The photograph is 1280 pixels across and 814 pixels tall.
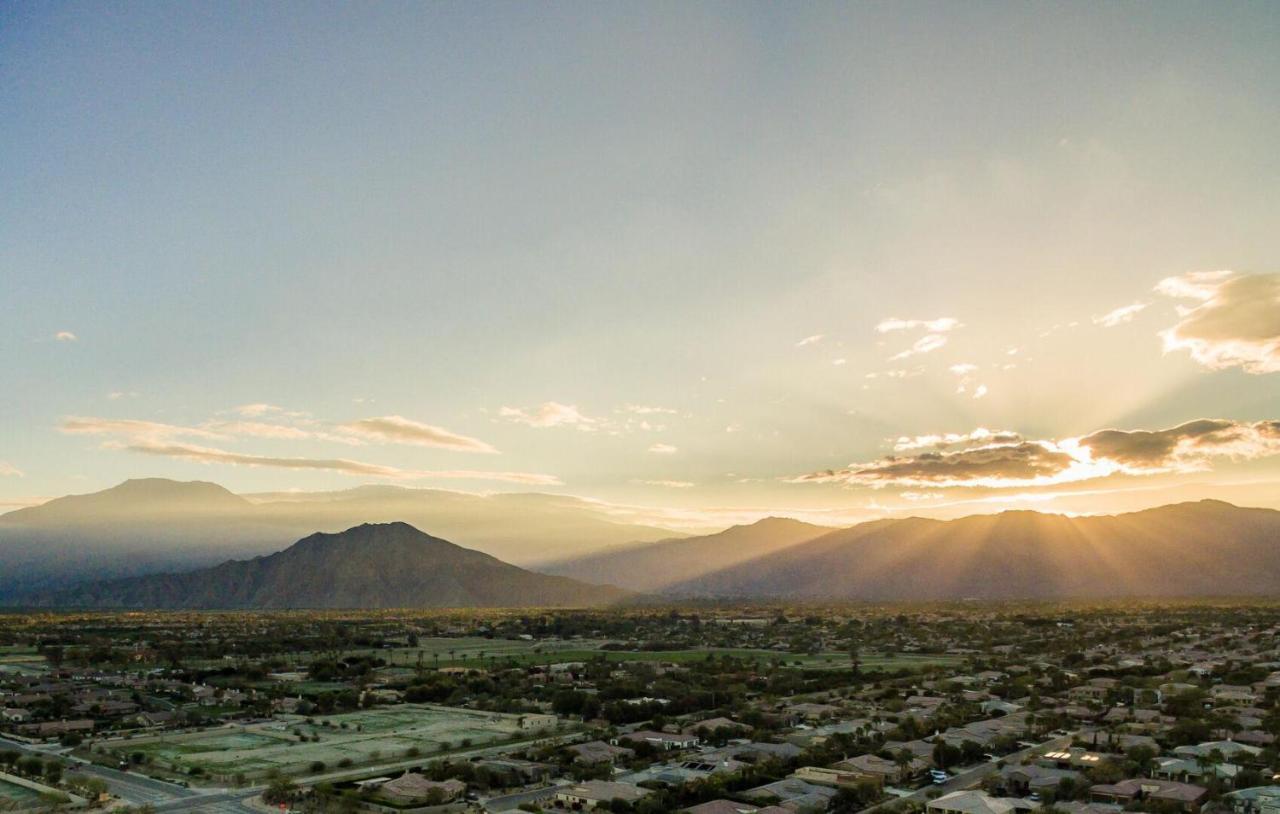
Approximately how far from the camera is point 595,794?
3058 cm

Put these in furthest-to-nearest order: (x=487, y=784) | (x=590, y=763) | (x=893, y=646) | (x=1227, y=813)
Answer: (x=893, y=646), (x=590, y=763), (x=487, y=784), (x=1227, y=813)

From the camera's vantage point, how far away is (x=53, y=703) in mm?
51844

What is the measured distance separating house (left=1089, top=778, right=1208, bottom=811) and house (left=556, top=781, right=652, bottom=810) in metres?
14.4

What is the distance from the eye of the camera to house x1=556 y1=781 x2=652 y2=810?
30.1 m

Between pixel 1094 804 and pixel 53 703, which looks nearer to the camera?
pixel 1094 804

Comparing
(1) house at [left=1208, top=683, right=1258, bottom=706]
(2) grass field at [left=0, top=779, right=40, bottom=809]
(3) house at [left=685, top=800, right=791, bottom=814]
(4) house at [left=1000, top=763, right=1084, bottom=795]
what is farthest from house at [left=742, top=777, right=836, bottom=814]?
(1) house at [left=1208, top=683, right=1258, bottom=706]

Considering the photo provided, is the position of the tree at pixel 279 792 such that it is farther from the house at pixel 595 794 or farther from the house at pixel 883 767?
the house at pixel 883 767

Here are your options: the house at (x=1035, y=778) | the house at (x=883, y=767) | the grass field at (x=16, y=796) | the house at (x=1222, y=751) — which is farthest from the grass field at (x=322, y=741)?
the house at (x=1222, y=751)

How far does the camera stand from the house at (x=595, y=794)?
30.1 meters

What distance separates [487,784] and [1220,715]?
3243 cm

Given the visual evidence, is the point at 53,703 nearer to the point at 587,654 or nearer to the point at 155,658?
the point at 155,658

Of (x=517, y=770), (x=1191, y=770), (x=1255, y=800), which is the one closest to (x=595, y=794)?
(x=517, y=770)

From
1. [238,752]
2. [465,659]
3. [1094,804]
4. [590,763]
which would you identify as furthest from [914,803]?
[465,659]

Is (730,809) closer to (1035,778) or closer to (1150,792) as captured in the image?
(1035,778)
